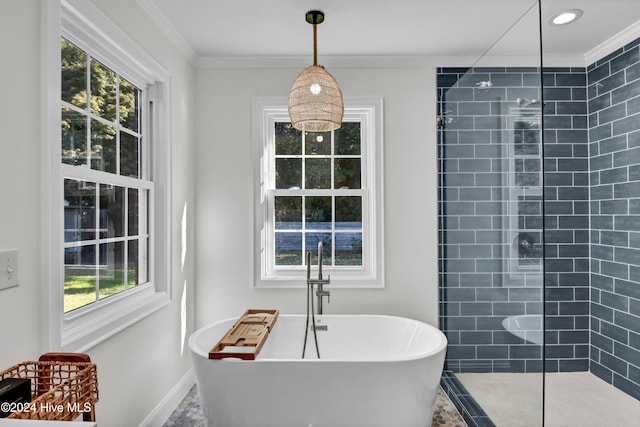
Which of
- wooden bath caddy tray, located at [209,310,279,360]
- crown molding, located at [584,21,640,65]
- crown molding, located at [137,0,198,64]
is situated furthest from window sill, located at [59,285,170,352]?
crown molding, located at [584,21,640,65]

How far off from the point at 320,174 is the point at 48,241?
2.15m

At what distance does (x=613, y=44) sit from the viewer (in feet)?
9.39

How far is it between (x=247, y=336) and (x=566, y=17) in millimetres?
2886

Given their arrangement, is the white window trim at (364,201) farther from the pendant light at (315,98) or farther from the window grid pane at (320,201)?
the pendant light at (315,98)

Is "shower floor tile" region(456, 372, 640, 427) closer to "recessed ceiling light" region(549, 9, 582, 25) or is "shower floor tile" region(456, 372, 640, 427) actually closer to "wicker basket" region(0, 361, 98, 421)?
"wicker basket" region(0, 361, 98, 421)

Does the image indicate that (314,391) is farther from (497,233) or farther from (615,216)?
(615,216)

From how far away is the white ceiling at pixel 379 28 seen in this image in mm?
2391

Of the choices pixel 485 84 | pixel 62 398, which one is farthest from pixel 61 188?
pixel 485 84

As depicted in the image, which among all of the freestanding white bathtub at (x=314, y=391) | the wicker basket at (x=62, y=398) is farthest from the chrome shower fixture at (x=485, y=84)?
the wicker basket at (x=62, y=398)

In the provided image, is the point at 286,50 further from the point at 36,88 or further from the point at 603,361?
the point at 603,361

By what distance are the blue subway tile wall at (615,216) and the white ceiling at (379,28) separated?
29cm

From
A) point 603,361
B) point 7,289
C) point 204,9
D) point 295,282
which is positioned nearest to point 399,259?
point 295,282

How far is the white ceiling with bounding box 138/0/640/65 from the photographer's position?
2391mm

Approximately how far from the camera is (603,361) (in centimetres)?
302
